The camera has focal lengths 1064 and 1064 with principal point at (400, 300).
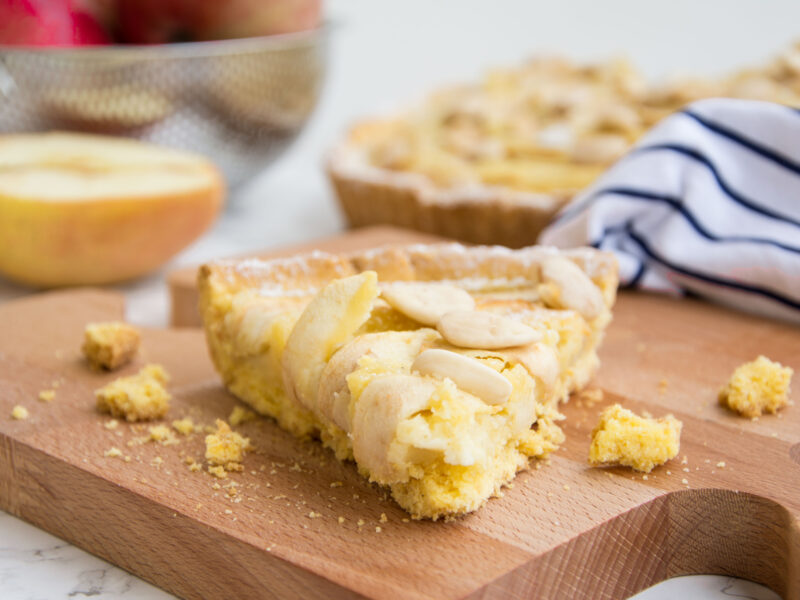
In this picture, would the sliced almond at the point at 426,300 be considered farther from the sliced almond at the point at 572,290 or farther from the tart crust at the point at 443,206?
the tart crust at the point at 443,206

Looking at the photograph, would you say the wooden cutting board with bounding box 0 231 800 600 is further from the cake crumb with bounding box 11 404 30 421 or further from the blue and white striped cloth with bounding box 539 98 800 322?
the blue and white striped cloth with bounding box 539 98 800 322

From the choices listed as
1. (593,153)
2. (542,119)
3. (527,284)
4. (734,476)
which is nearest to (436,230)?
(593,153)

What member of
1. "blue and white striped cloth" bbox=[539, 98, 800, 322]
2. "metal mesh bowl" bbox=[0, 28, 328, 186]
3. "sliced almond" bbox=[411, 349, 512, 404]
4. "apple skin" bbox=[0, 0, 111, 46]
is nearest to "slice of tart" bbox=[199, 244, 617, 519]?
"sliced almond" bbox=[411, 349, 512, 404]

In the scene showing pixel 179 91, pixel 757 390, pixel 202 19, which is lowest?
pixel 757 390

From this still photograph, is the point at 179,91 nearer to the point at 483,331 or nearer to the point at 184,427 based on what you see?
the point at 184,427

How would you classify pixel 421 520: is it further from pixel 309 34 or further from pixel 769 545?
pixel 309 34

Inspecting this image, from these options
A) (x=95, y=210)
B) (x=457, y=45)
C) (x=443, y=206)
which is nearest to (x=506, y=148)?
(x=443, y=206)
